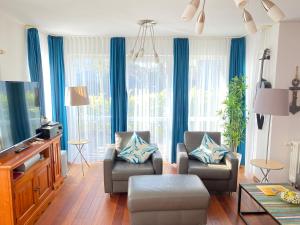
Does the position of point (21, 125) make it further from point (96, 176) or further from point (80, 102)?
point (96, 176)

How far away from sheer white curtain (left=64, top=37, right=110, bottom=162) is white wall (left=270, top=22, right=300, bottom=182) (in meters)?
3.00

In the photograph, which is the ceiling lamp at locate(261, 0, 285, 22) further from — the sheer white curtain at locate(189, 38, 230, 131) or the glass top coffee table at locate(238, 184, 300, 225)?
the sheer white curtain at locate(189, 38, 230, 131)

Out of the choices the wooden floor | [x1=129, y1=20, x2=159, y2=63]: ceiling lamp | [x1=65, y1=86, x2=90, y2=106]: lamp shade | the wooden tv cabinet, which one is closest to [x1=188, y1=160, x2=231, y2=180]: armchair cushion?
the wooden floor

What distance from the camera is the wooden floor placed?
287cm

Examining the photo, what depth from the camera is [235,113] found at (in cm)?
432

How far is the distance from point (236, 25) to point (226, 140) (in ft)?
6.78

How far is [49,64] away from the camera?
4590 mm

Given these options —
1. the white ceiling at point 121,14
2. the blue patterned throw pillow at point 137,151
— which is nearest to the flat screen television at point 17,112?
the white ceiling at point 121,14

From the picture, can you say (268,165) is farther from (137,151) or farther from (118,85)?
(118,85)

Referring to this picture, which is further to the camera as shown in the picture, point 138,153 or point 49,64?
point 49,64

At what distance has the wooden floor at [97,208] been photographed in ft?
9.43

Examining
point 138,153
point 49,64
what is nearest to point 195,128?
point 138,153

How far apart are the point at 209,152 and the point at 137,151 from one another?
1129 mm

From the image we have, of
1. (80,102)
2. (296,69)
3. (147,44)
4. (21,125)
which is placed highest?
(147,44)
